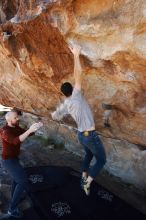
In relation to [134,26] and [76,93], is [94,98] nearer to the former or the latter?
[76,93]

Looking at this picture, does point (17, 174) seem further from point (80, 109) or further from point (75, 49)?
point (75, 49)

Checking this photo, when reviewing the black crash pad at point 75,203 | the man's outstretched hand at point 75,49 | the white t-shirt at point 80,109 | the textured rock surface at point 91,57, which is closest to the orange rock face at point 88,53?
the textured rock surface at point 91,57

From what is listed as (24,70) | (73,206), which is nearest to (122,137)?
(73,206)

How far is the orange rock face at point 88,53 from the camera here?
527 centimetres

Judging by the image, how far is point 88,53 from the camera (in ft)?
19.2

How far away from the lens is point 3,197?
6.77 metres

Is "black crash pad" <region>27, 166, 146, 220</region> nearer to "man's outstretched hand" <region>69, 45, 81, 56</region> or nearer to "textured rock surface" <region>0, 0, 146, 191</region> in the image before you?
"textured rock surface" <region>0, 0, 146, 191</region>

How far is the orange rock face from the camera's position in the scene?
5.27 m

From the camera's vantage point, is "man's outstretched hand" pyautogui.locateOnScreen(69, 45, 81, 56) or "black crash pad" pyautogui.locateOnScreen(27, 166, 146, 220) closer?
"man's outstretched hand" pyautogui.locateOnScreen(69, 45, 81, 56)

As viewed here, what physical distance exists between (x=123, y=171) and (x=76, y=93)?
8.29 feet

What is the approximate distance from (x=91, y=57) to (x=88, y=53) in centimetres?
8

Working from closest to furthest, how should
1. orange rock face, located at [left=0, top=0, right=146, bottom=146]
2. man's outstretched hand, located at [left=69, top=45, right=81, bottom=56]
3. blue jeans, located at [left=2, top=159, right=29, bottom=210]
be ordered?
orange rock face, located at [left=0, top=0, right=146, bottom=146], man's outstretched hand, located at [left=69, top=45, right=81, bottom=56], blue jeans, located at [left=2, top=159, right=29, bottom=210]

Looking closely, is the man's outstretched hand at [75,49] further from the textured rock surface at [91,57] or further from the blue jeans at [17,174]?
the blue jeans at [17,174]

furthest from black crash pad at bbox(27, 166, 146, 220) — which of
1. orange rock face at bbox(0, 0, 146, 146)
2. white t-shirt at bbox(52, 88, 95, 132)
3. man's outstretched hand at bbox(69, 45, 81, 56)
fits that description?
man's outstretched hand at bbox(69, 45, 81, 56)
